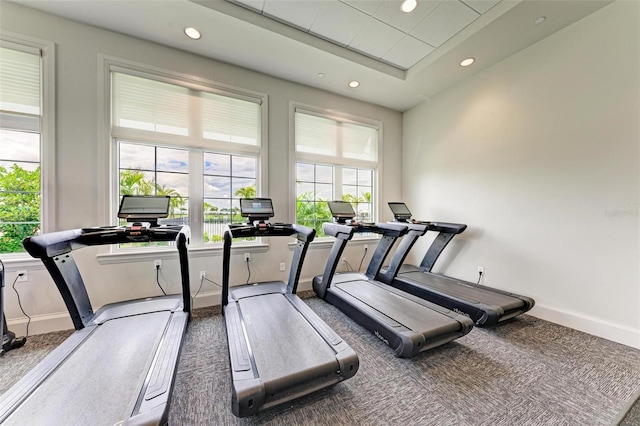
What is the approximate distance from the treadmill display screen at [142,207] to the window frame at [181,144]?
2.33ft

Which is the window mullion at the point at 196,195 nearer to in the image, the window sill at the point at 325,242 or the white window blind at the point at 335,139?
the window sill at the point at 325,242

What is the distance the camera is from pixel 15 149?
2.50 m

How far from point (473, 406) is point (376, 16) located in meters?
3.88

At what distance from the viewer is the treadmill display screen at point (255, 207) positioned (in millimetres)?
2896

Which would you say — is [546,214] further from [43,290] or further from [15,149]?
[15,149]

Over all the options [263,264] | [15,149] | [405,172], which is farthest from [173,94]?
[405,172]

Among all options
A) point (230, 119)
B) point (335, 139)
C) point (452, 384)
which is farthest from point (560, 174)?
point (230, 119)

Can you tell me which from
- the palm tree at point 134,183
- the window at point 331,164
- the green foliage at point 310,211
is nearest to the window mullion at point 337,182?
the window at point 331,164

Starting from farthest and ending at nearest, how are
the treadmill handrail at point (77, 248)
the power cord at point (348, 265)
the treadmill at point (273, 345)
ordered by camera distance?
the power cord at point (348, 265), the treadmill handrail at point (77, 248), the treadmill at point (273, 345)

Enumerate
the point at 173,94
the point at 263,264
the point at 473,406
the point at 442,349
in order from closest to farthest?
the point at 473,406 → the point at 442,349 → the point at 173,94 → the point at 263,264

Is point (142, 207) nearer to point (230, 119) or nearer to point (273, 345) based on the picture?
point (230, 119)

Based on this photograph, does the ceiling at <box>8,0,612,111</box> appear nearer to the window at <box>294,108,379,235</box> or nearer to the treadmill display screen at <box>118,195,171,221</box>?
the window at <box>294,108,379,235</box>

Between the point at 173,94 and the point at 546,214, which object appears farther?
the point at 173,94

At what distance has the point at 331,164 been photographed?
14.2 ft
